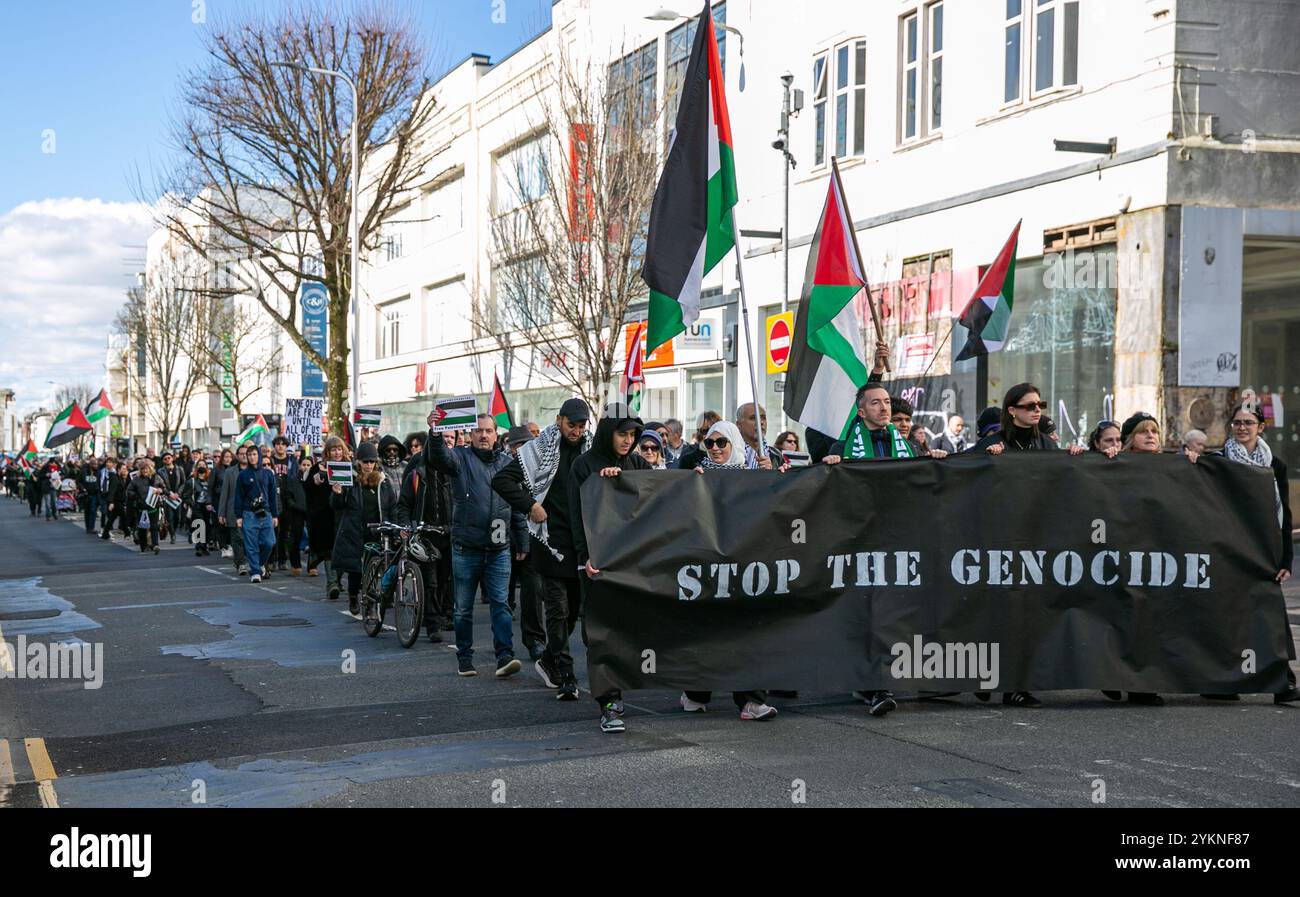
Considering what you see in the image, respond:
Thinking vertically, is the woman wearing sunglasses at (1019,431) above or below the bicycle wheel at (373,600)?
above

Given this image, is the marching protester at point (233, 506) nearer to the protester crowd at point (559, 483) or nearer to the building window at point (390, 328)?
the protester crowd at point (559, 483)

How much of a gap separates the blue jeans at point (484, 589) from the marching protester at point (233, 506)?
31.9 ft

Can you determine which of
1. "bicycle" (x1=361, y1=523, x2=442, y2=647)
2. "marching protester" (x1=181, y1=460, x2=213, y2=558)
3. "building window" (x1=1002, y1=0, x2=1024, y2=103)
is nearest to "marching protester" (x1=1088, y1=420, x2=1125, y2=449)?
"bicycle" (x1=361, y1=523, x2=442, y2=647)

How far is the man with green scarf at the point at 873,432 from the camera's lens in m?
9.02

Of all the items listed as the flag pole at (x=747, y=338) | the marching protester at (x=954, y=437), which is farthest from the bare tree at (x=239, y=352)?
the flag pole at (x=747, y=338)

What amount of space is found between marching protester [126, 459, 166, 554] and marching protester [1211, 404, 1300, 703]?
839 inches

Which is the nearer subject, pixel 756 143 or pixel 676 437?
pixel 676 437

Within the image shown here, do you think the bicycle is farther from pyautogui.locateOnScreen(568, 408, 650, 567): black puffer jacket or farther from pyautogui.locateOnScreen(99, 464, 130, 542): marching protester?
pyautogui.locateOnScreen(99, 464, 130, 542): marching protester

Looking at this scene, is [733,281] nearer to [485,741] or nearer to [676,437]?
[676,437]

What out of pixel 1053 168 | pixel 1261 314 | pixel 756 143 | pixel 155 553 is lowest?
pixel 155 553

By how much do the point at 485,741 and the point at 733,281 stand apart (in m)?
22.1

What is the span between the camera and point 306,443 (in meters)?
26.2

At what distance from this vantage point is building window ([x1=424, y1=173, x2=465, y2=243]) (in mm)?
46062

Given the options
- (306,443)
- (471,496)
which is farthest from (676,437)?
(306,443)
